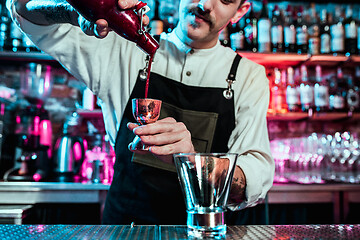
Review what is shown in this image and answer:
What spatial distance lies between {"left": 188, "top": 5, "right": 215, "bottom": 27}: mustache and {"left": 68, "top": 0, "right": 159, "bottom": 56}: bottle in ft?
1.19

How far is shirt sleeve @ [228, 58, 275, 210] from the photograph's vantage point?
1052 millimetres

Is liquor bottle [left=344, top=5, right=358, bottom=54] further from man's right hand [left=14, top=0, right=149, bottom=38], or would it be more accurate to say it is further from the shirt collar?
man's right hand [left=14, top=0, right=149, bottom=38]

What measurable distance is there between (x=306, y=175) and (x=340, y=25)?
3.93ft

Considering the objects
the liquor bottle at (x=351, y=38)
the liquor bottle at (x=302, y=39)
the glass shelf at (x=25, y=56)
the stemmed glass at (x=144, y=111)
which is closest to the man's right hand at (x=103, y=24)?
the stemmed glass at (x=144, y=111)

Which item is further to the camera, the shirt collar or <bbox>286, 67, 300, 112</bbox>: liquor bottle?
<bbox>286, 67, 300, 112</bbox>: liquor bottle

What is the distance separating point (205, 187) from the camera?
661 millimetres

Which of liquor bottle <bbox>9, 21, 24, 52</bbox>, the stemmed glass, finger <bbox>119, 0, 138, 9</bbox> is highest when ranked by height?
liquor bottle <bbox>9, 21, 24, 52</bbox>

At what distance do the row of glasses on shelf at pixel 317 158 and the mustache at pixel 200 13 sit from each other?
1573 mm

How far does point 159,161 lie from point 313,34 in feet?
6.81

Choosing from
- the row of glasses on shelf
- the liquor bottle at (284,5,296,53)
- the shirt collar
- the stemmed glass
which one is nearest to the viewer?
the stemmed glass

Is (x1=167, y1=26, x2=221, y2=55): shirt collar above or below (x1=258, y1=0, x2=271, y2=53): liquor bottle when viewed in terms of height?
below

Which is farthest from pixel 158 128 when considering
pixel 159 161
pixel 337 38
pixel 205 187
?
pixel 337 38

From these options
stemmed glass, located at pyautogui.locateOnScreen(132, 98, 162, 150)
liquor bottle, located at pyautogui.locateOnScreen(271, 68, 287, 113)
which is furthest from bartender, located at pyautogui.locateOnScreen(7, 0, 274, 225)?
liquor bottle, located at pyautogui.locateOnScreen(271, 68, 287, 113)

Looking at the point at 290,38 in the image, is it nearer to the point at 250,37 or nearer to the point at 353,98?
the point at 250,37
